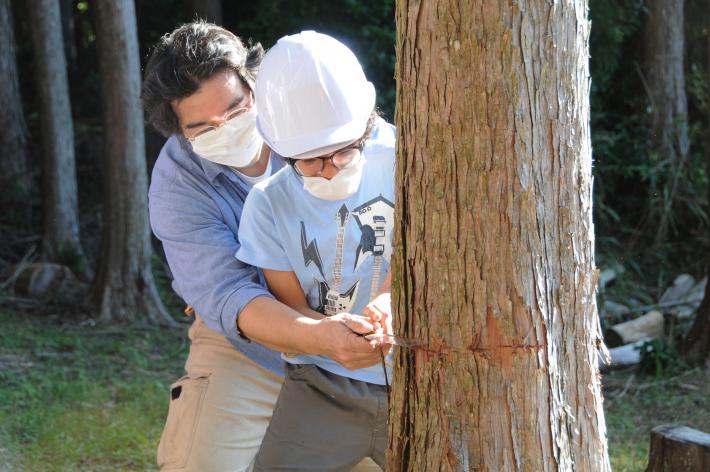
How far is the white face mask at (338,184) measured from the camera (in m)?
2.54

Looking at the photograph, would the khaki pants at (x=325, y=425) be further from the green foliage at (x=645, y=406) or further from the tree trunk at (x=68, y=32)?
the tree trunk at (x=68, y=32)

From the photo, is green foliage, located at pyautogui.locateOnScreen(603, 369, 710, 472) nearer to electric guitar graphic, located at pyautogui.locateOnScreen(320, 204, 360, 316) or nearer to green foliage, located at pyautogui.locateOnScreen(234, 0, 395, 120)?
electric guitar graphic, located at pyautogui.locateOnScreen(320, 204, 360, 316)

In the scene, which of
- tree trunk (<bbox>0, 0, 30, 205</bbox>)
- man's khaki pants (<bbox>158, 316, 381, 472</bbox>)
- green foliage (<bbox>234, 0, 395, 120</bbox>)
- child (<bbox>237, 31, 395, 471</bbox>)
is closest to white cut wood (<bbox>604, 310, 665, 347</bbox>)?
green foliage (<bbox>234, 0, 395, 120</bbox>)

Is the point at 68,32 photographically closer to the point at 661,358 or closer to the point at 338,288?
the point at 661,358

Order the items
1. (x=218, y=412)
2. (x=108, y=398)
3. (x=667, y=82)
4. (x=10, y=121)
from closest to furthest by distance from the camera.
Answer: (x=218, y=412)
(x=108, y=398)
(x=667, y=82)
(x=10, y=121)

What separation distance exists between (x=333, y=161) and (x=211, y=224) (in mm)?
578

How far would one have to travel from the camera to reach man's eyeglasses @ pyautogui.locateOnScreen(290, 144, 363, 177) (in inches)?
97.4

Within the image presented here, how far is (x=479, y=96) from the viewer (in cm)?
191

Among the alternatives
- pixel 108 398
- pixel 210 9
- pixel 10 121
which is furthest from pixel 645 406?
pixel 10 121

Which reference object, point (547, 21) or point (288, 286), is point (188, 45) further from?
point (547, 21)

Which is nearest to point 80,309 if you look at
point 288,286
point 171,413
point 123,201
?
point 123,201

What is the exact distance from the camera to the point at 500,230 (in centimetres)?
194

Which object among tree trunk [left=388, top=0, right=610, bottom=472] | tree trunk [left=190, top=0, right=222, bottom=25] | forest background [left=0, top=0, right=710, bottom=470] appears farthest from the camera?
tree trunk [left=190, top=0, right=222, bottom=25]

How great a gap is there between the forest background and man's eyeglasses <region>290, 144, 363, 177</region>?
2830 millimetres
